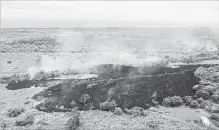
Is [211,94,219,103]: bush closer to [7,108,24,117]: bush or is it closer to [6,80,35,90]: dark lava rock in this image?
[7,108,24,117]: bush

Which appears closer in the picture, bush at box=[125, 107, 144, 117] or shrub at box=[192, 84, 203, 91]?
bush at box=[125, 107, 144, 117]

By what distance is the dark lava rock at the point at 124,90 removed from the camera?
70.5ft

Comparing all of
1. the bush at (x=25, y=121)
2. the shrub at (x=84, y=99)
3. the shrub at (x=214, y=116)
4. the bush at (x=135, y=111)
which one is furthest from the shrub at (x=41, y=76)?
the shrub at (x=214, y=116)

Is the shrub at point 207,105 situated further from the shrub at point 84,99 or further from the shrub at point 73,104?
the shrub at point 73,104

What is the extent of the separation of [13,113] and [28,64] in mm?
23706

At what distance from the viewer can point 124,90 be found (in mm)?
23406

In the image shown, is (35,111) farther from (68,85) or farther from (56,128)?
(68,85)

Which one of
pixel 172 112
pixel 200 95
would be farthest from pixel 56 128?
pixel 200 95

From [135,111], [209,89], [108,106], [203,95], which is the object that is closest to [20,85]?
[108,106]

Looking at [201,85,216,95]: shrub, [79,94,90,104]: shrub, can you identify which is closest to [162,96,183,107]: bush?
[201,85,216,95]: shrub

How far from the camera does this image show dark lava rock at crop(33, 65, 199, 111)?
21.5 meters

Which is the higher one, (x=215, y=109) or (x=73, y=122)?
(x=215, y=109)

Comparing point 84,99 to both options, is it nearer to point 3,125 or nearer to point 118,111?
point 118,111

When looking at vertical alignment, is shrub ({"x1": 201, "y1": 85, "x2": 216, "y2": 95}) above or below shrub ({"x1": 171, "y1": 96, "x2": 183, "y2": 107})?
above
